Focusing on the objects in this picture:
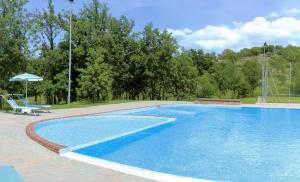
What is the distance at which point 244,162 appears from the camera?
7.15 meters

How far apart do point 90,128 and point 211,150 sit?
5.24 meters

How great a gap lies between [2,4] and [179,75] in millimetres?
18230

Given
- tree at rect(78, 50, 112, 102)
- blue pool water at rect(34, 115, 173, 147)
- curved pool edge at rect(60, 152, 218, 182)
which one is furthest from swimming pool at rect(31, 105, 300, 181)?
tree at rect(78, 50, 112, 102)

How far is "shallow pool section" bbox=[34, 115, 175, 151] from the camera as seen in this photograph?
9453mm

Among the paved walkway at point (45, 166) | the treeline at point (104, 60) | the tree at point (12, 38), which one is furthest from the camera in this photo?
the treeline at point (104, 60)

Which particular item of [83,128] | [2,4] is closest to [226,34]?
[2,4]

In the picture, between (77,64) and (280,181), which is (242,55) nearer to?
(77,64)

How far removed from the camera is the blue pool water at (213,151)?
20.9 ft

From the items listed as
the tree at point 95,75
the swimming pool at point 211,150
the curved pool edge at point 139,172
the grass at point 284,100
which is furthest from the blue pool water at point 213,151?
the grass at point 284,100

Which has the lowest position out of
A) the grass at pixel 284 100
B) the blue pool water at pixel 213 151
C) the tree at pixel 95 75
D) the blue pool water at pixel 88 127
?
the blue pool water at pixel 213 151

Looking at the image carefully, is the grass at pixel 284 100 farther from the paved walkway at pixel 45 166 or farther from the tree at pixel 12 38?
the paved walkway at pixel 45 166

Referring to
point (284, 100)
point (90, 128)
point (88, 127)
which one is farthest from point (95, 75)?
point (284, 100)

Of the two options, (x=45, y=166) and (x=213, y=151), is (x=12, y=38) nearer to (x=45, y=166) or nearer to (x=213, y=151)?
(x=213, y=151)

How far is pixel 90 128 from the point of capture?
1174 cm
